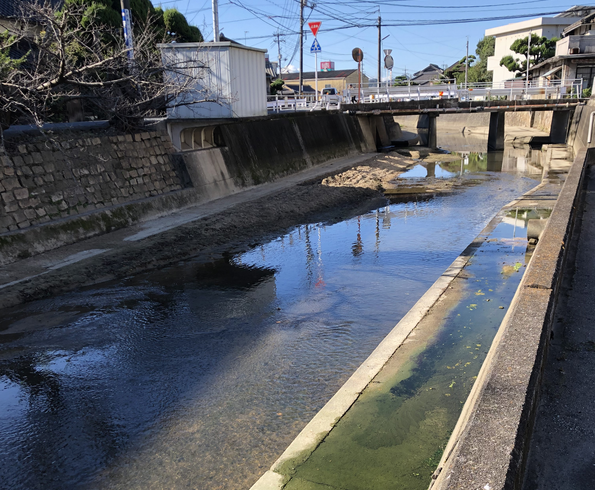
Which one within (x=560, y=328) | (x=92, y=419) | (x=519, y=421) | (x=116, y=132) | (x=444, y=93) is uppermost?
(x=444, y=93)

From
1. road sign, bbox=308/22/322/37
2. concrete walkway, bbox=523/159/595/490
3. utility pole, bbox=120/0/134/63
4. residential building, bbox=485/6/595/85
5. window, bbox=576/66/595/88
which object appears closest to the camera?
concrete walkway, bbox=523/159/595/490

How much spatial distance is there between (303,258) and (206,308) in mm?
3585

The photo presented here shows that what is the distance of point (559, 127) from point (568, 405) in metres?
37.3

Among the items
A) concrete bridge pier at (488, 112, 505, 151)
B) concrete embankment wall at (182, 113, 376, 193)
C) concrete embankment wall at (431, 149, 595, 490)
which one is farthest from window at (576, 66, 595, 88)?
concrete embankment wall at (431, 149, 595, 490)

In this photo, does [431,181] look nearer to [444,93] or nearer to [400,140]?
[444,93]

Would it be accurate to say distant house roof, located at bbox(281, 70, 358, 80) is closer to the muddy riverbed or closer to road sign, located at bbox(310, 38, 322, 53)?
road sign, located at bbox(310, 38, 322, 53)

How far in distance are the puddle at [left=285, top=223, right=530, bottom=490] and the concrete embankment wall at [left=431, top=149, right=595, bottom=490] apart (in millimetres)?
527

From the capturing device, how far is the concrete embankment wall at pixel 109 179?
1054 centimetres

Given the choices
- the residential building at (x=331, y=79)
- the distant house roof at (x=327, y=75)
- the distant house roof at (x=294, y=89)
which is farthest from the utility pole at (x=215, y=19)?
the distant house roof at (x=327, y=75)

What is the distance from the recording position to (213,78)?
15195mm

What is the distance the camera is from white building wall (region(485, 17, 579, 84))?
61.1 meters

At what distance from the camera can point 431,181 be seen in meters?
23.4

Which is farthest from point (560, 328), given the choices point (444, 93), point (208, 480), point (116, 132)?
point (444, 93)

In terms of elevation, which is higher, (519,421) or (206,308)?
(519,421)
